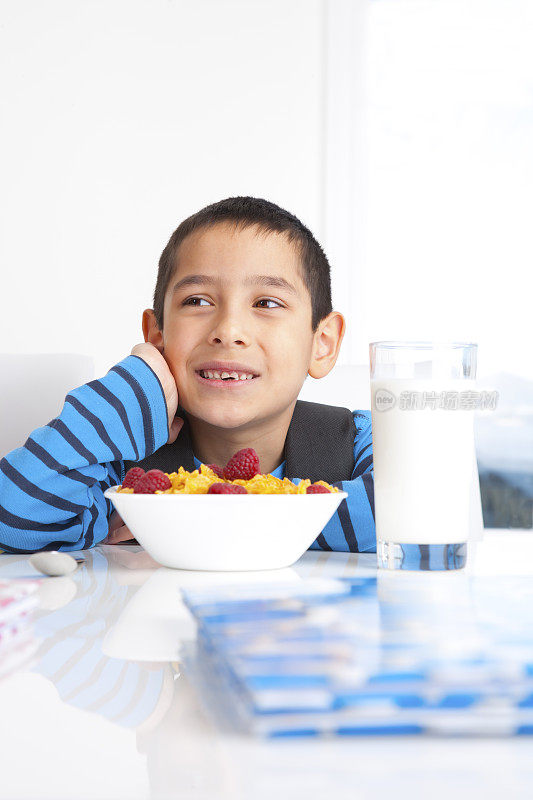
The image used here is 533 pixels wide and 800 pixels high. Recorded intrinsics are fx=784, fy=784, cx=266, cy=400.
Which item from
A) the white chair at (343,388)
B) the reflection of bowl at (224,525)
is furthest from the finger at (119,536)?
the white chair at (343,388)

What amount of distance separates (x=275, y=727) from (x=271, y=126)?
276 cm

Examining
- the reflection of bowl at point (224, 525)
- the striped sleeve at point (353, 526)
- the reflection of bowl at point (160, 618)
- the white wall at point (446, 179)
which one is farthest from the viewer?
the white wall at point (446, 179)

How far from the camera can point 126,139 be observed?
2.79m

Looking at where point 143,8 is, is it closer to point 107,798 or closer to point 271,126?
point 271,126

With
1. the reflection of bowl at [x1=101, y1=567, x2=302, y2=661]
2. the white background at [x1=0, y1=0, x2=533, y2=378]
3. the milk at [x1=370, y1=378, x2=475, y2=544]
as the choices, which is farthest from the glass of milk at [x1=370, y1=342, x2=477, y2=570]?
the white background at [x1=0, y1=0, x2=533, y2=378]

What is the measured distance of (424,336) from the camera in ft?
9.83

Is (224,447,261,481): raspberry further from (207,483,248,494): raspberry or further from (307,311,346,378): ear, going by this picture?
(307,311,346,378): ear

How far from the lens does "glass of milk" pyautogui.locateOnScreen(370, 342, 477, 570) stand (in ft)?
2.31

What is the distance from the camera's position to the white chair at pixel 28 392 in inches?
53.3

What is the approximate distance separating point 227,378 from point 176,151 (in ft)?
5.77

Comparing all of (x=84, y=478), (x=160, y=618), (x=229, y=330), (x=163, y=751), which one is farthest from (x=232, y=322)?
(x=163, y=751)

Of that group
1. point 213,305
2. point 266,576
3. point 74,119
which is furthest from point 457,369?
point 74,119

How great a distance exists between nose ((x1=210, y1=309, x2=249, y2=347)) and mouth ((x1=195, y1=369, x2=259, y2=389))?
54mm

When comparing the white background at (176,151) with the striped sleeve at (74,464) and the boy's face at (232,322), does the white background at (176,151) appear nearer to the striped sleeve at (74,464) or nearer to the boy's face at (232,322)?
the boy's face at (232,322)
